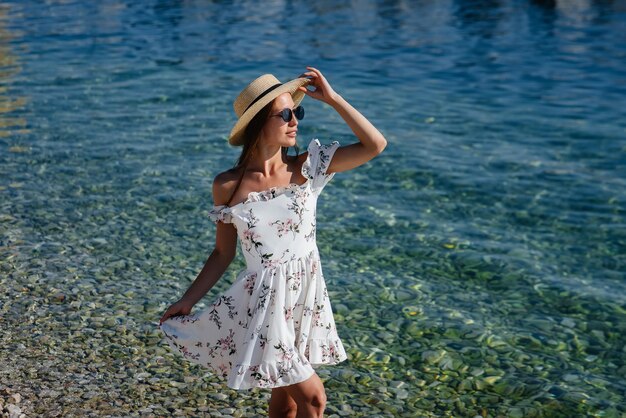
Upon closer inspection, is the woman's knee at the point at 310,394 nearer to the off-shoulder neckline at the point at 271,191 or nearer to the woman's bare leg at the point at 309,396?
the woman's bare leg at the point at 309,396

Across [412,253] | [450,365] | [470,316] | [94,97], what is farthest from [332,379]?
[94,97]

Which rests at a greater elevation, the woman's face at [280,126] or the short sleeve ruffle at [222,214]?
the woman's face at [280,126]

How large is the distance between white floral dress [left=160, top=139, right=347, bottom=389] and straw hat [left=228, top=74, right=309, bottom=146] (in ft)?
1.28

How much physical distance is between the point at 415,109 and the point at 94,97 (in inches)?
251

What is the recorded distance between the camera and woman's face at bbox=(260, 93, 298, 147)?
16.3 feet

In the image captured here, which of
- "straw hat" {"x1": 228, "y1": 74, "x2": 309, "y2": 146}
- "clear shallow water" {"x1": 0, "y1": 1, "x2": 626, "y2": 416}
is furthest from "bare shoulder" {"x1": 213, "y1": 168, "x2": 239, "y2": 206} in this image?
"clear shallow water" {"x1": 0, "y1": 1, "x2": 626, "y2": 416}

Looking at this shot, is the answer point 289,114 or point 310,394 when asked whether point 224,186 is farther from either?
point 310,394

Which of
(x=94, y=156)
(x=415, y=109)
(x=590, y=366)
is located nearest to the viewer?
(x=590, y=366)

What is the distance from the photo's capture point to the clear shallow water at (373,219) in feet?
23.9

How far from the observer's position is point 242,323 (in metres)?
5.01

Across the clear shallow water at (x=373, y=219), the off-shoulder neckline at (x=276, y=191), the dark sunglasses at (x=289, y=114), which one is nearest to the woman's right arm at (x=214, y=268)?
the off-shoulder neckline at (x=276, y=191)

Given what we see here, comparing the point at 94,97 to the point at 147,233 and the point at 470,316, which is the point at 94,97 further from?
the point at 470,316

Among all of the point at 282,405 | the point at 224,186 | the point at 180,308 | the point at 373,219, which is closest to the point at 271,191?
the point at 224,186

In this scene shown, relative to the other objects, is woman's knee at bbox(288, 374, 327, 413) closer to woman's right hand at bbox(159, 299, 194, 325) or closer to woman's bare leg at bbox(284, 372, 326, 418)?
woman's bare leg at bbox(284, 372, 326, 418)
